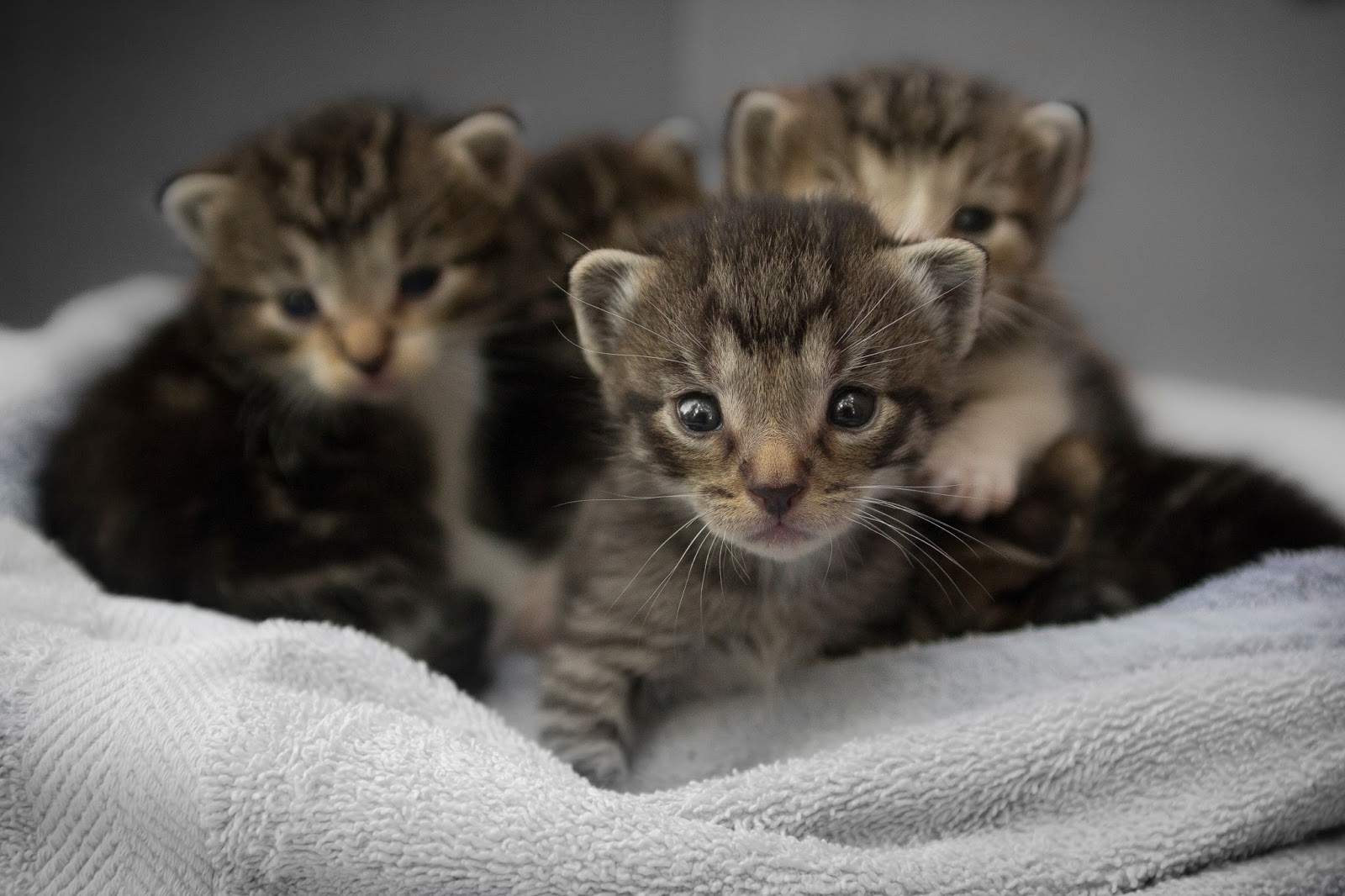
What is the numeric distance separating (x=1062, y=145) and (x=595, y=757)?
3.91ft

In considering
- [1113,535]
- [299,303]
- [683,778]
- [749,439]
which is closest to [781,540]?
[749,439]

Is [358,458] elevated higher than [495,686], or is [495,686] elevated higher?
[358,458]

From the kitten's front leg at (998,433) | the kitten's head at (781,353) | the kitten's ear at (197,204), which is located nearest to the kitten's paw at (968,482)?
the kitten's front leg at (998,433)

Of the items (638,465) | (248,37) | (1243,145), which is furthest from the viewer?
(248,37)

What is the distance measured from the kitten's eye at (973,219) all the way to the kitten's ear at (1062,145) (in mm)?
159

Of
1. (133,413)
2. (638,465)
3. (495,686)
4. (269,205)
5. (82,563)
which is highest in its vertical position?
(269,205)

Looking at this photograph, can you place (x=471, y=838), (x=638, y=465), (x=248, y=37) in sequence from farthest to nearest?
1. (x=248, y=37)
2. (x=638, y=465)
3. (x=471, y=838)

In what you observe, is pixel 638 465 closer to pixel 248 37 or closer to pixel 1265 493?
pixel 1265 493

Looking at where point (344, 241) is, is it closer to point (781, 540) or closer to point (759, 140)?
point (759, 140)

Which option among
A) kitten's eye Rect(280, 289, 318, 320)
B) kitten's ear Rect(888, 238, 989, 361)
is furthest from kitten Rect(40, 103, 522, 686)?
kitten's ear Rect(888, 238, 989, 361)

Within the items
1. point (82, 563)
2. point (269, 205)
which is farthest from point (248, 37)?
point (82, 563)

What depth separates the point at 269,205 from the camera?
1729mm

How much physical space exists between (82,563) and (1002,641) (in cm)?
131

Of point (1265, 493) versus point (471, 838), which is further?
point (1265, 493)
